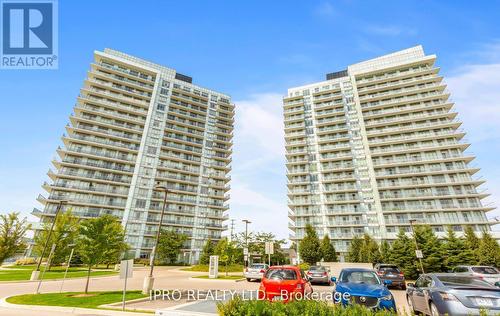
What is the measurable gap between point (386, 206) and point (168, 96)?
208 ft

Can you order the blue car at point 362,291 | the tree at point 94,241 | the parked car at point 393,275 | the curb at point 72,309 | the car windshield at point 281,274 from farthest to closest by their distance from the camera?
1. the parked car at point 393,275
2. the tree at point 94,241
3. the car windshield at point 281,274
4. the curb at point 72,309
5. the blue car at point 362,291

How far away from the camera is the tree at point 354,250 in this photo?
5222 centimetres

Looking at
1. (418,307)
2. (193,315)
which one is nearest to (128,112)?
(193,315)

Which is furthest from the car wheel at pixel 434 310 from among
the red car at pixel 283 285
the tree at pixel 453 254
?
the tree at pixel 453 254

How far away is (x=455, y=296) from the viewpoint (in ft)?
24.2

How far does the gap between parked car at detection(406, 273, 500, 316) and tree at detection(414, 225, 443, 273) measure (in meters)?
28.5

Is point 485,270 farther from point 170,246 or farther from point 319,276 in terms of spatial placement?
point 170,246

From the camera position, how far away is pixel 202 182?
71.1 metres

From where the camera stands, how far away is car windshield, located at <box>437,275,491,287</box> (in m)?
7.90

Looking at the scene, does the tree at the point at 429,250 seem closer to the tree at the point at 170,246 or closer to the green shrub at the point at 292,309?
the green shrub at the point at 292,309

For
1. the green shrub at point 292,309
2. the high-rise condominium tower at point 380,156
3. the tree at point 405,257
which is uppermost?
the high-rise condominium tower at point 380,156

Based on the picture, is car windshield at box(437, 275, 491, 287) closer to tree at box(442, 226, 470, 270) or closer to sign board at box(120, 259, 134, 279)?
sign board at box(120, 259, 134, 279)

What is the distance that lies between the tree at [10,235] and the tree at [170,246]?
28405 mm

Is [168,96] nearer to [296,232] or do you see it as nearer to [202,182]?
[202,182]
